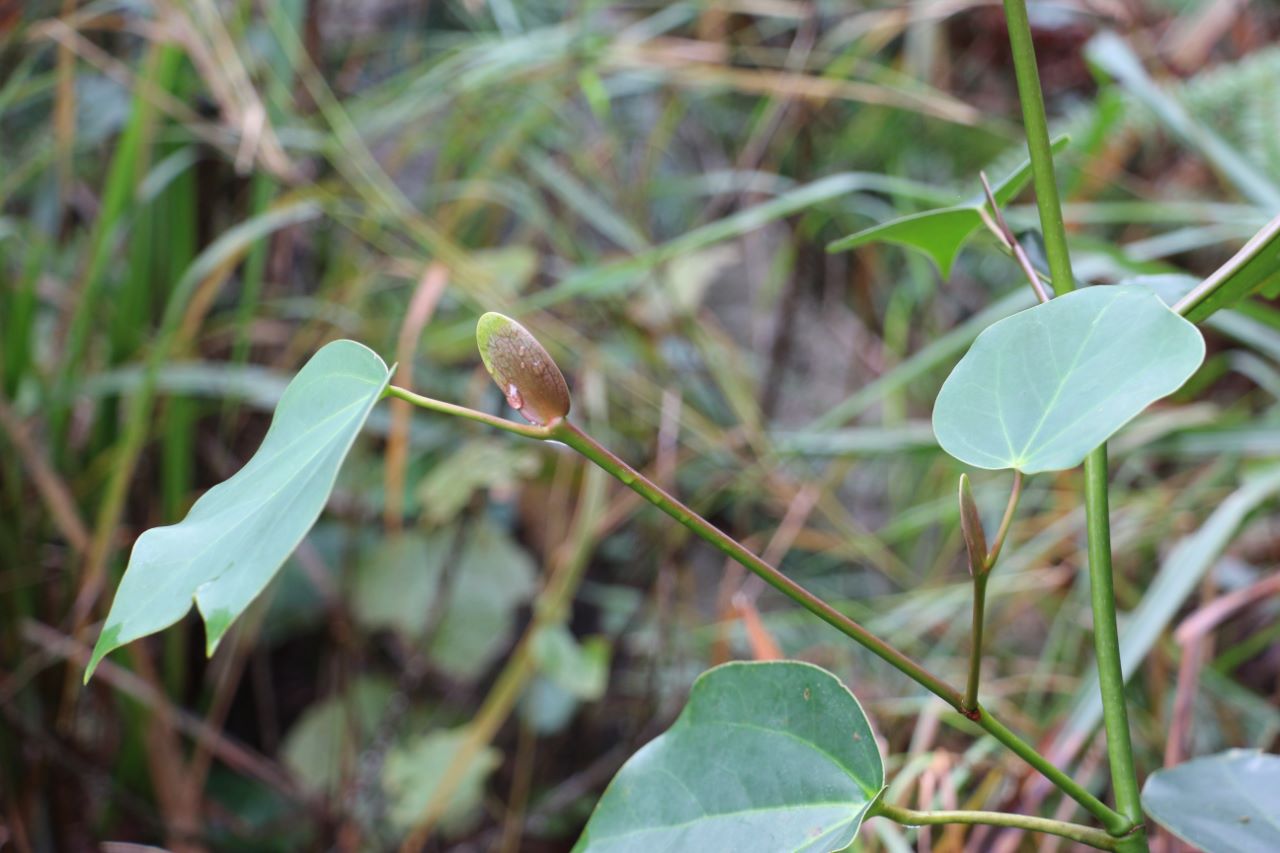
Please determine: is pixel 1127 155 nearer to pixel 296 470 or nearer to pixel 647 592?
pixel 647 592

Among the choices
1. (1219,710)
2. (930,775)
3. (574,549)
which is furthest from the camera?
(574,549)

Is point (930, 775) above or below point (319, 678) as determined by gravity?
above

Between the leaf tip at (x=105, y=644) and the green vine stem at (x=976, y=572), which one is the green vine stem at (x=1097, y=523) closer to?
the green vine stem at (x=976, y=572)

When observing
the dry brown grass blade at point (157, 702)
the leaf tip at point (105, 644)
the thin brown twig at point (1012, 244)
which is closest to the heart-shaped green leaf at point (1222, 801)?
the thin brown twig at point (1012, 244)

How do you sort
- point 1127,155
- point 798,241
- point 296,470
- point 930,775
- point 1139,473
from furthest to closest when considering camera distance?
point 1127,155 < point 798,241 < point 1139,473 < point 930,775 < point 296,470

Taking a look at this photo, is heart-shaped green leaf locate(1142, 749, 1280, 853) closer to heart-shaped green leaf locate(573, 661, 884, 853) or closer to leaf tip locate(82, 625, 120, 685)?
heart-shaped green leaf locate(573, 661, 884, 853)

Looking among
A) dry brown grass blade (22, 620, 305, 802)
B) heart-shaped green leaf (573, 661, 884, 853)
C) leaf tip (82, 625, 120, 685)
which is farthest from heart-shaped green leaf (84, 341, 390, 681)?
dry brown grass blade (22, 620, 305, 802)

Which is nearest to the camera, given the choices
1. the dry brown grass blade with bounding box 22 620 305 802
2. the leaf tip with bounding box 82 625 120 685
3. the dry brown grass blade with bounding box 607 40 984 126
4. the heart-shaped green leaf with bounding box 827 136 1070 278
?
the leaf tip with bounding box 82 625 120 685

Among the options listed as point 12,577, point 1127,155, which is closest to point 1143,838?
point 12,577
